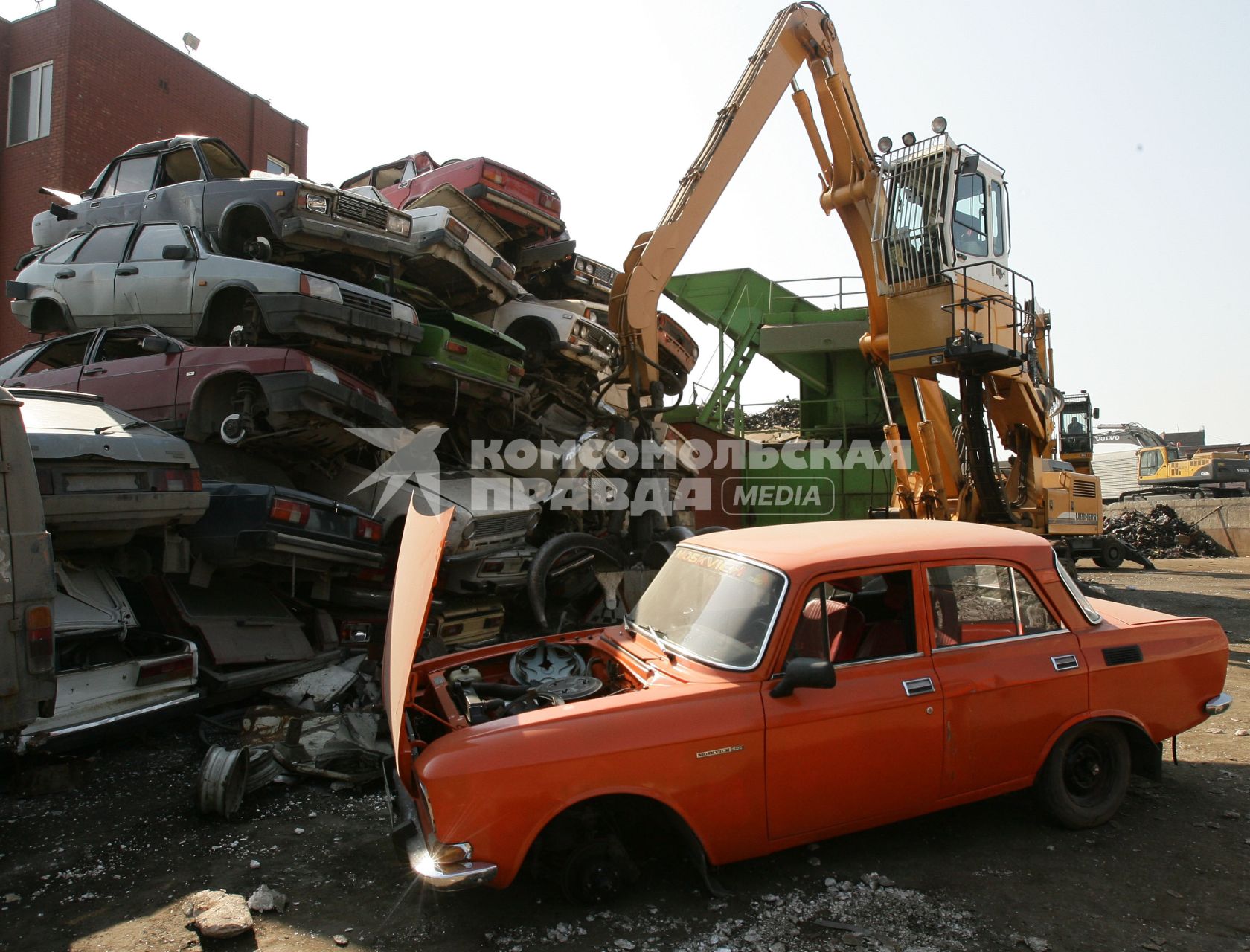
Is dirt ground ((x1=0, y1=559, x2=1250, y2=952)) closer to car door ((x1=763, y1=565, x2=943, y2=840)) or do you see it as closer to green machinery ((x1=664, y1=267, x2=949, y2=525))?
car door ((x1=763, y1=565, x2=943, y2=840))

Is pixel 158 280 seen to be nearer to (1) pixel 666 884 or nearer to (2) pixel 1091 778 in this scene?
(1) pixel 666 884

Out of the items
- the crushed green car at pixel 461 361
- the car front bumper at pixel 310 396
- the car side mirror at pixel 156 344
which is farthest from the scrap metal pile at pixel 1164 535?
the car side mirror at pixel 156 344

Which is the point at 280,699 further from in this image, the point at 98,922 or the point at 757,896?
the point at 757,896

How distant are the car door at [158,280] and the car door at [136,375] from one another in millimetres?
523

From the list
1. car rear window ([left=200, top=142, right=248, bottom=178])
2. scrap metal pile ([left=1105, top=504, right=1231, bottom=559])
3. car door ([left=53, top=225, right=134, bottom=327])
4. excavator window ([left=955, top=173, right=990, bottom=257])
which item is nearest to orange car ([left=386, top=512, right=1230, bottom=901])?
car door ([left=53, top=225, right=134, bottom=327])

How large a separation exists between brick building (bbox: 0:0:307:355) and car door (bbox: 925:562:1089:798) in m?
16.9

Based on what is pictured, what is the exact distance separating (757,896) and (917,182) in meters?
8.33

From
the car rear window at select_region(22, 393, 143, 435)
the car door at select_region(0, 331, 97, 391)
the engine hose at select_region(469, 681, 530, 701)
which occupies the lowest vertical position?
the engine hose at select_region(469, 681, 530, 701)

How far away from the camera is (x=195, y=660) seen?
443 centimetres

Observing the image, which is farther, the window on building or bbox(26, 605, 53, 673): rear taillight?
the window on building

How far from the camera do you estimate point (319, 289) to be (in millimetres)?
6641

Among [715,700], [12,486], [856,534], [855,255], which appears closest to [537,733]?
[715,700]

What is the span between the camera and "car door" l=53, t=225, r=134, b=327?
7.50 m

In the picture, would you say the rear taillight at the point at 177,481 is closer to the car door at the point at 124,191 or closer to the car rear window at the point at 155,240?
the car rear window at the point at 155,240
